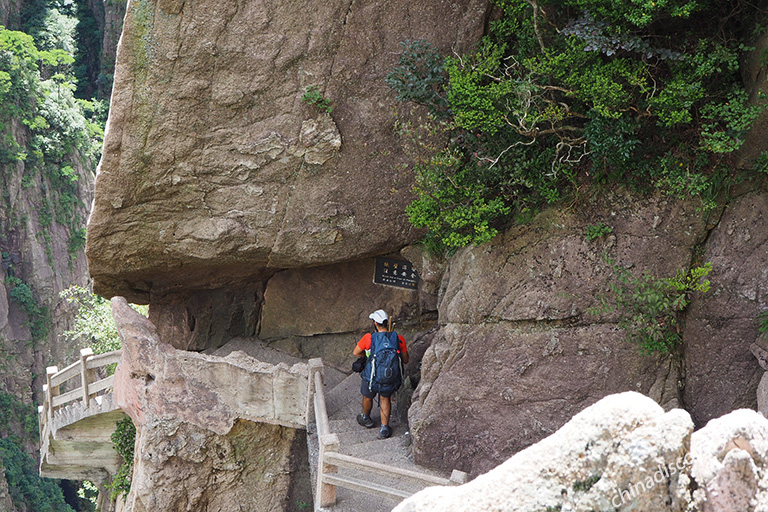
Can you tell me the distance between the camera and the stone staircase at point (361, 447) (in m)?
6.75

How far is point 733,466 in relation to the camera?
131 inches

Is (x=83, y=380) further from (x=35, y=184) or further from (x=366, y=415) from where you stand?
(x=35, y=184)

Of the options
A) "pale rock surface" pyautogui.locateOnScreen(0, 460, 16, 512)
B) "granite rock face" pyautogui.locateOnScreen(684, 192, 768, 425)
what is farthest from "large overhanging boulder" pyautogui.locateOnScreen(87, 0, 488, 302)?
"pale rock surface" pyautogui.locateOnScreen(0, 460, 16, 512)

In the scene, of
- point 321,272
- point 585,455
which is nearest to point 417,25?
point 321,272

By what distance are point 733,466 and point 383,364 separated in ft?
15.0

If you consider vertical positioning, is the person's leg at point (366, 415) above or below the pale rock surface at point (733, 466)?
below

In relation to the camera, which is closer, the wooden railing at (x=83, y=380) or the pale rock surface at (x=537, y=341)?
the pale rock surface at (x=537, y=341)

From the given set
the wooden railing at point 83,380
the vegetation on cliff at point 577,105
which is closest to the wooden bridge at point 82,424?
the wooden railing at point 83,380

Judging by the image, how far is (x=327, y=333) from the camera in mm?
10898

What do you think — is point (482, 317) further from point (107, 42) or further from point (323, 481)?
point (107, 42)

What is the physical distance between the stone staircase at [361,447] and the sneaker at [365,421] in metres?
0.05

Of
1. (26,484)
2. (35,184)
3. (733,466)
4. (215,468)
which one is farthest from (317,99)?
(26,484)

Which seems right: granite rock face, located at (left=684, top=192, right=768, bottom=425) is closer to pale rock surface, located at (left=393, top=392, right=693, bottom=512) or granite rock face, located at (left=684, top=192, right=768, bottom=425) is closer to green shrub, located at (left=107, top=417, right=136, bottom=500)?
pale rock surface, located at (left=393, top=392, right=693, bottom=512)

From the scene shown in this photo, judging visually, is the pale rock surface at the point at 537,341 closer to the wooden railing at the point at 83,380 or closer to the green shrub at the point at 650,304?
the green shrub at the point at 650,304
